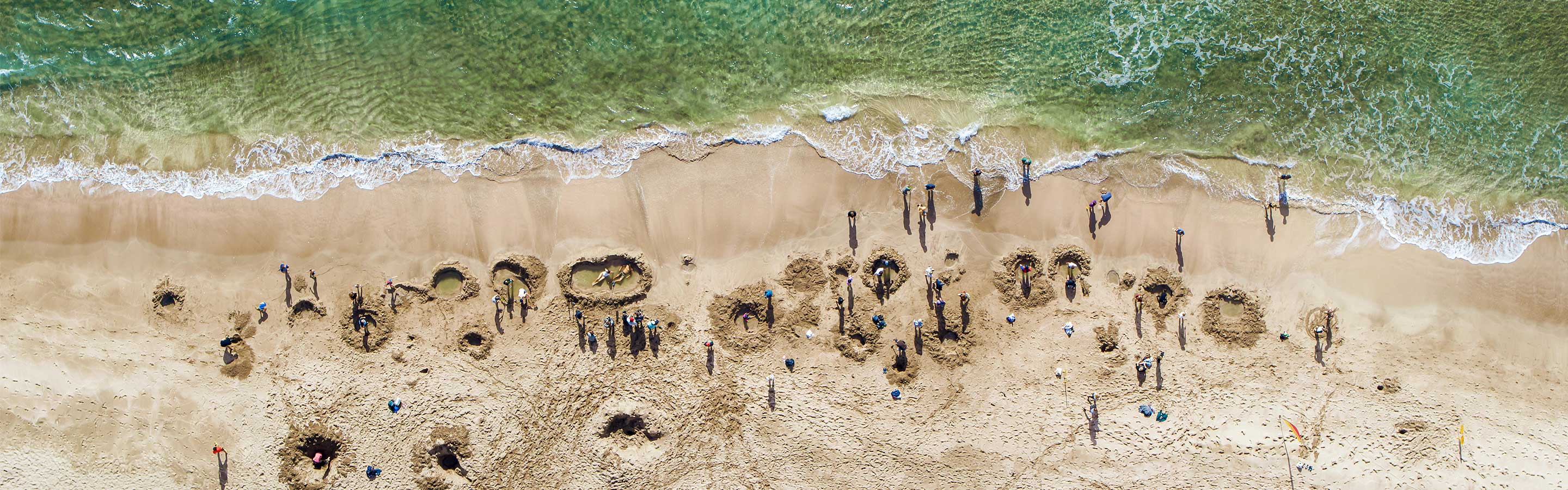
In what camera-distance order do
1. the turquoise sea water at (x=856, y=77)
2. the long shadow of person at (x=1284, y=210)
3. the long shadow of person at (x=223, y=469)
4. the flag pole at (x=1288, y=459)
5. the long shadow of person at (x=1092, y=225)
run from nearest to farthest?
the long shadow of person at (x=223, y=469) < the flag pole at (x=1288, y=459) < the long shadow of person at (x=1092, y=225) < the long shadow of person at (x=1284, y=210) < the turquoise sea water at (x=856, y=77)

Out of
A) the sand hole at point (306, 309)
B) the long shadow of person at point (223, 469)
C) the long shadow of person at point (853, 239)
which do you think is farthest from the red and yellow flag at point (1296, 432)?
the long shadow of person at point (223, 469)

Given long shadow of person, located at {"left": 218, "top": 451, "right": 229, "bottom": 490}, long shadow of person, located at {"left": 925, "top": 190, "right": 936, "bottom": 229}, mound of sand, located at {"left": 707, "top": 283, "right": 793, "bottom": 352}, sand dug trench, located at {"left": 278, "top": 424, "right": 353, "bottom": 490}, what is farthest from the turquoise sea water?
long shadow of person, located at {"left": 218, "top": 451, "right": 229, "bottom": 490}

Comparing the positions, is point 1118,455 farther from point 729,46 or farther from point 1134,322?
point 729,46

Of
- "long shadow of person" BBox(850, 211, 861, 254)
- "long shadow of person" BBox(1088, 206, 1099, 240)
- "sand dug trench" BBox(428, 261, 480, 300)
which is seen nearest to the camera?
"sand dug trench" BBox(428, 261, 480, 300)

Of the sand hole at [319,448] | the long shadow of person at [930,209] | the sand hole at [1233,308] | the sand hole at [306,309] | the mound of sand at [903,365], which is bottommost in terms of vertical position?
the sand hole at [319,448]

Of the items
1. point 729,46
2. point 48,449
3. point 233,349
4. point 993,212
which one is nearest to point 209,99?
point 233,349

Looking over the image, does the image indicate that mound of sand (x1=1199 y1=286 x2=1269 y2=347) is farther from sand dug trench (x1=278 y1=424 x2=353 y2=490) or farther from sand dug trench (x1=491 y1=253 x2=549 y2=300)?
sand dug trench (x1=278 y1=424 x2=353 y2=490)

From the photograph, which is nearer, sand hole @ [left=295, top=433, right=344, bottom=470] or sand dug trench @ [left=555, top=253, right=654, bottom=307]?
sand hole @ [left=295, top=433, right=344, bottom=470]

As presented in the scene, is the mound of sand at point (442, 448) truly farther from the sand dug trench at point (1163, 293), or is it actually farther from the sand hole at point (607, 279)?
the sand dug trench at point (1163, 293)
